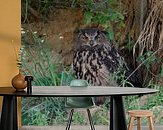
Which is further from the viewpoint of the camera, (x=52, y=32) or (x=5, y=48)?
(x=52, y=32)

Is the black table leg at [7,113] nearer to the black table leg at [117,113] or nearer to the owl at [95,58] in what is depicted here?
the black table leg at [117,113]

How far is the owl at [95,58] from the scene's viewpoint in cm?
497

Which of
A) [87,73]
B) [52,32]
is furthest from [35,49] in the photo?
[87,73]

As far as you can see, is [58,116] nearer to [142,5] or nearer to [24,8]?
[24,8]

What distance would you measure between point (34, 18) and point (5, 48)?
67 centimetres

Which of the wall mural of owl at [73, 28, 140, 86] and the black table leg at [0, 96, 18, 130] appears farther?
the wall mural of owl at [73, 28, 140, 86]

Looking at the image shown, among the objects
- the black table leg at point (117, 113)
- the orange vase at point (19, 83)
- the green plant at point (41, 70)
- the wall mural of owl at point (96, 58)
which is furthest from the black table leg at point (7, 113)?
the wall mural of owl at point (96, 58)

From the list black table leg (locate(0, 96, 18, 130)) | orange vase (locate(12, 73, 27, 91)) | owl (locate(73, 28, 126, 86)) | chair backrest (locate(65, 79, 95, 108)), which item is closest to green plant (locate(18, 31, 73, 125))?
owl (locate(73, 28, 126, 86))

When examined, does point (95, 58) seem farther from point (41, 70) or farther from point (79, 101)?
point (79, 101)

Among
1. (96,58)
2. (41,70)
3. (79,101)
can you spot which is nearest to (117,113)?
(79,101)

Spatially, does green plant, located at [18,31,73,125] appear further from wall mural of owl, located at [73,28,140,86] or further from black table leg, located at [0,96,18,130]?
black table leg, located at [0,96,18,130]

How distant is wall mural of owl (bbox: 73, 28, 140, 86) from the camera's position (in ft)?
16.3

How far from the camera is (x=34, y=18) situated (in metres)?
4.99

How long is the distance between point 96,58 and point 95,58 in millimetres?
15
